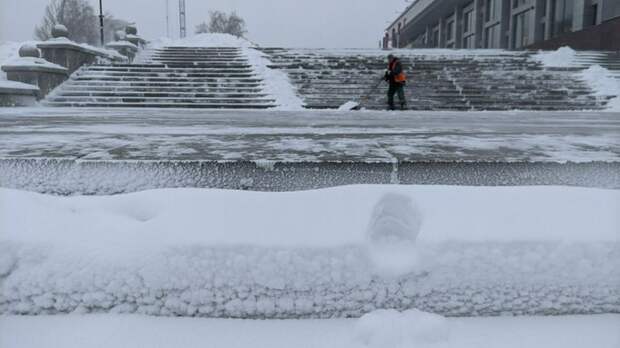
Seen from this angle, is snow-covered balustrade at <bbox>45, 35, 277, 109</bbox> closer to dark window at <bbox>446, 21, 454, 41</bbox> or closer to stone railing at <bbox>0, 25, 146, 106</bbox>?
stone railing at <bbox>0, 25, 146, 106</bbox>

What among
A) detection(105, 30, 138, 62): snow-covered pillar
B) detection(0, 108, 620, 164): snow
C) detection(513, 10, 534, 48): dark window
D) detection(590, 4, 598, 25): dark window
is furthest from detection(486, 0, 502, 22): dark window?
detection(0, 108, 620, 164): snow

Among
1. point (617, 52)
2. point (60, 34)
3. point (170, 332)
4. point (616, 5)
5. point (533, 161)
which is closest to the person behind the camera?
point (170, 332)

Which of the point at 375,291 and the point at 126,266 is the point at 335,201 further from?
the point at 126,266

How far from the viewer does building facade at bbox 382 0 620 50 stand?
64.9ft

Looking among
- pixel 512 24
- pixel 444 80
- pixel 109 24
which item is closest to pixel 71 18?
pixel 109 24

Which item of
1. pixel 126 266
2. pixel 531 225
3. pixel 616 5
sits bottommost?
pixel 126 266

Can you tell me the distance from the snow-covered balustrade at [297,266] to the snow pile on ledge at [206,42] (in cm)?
1849

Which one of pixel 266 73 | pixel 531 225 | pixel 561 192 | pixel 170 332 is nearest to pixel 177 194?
pixel 170 332

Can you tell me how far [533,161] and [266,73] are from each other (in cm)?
1240

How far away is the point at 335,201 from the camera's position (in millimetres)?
2230

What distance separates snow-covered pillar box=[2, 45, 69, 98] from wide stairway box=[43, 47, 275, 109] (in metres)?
0.26

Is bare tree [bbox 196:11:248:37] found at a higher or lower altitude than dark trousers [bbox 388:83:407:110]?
higher

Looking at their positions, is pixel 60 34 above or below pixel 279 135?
above

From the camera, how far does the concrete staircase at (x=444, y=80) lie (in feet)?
40.1
